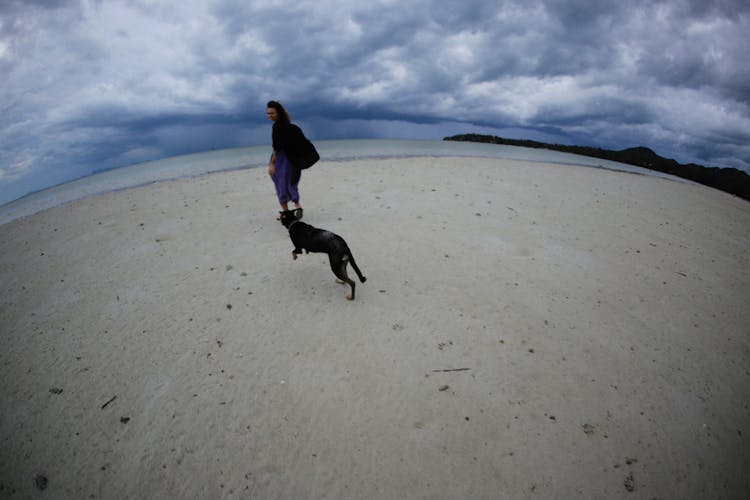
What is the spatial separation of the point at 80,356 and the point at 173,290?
49.9 inches

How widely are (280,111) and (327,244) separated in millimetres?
3153

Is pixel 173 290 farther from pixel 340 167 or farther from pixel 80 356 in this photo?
pixel 340 167

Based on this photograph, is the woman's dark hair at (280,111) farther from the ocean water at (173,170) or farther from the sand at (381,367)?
the ocean water at (173,170)

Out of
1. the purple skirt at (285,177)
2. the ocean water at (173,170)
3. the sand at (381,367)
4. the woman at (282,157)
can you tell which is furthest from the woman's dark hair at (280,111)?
the ocean water at (173,170)

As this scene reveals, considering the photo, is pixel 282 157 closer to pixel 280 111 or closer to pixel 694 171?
pixel 280 111

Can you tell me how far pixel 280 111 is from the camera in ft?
18.4

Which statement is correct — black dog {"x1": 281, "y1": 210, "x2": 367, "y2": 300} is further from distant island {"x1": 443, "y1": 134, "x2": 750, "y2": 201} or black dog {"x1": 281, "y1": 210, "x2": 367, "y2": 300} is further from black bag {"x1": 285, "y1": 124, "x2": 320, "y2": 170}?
distant island {"x1": 443, "y1": 134, "x2": 750, "y2": 201}

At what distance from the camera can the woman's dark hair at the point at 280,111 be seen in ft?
18.1

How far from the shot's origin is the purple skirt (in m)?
6.02

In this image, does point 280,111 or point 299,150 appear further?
point 299,150

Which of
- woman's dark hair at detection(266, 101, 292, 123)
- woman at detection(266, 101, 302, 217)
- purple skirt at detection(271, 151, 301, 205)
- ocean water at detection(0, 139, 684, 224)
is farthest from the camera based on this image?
ocean water at detection(0, 139, 684, 224)

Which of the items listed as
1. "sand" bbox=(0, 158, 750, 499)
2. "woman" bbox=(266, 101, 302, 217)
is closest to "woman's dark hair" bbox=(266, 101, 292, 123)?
"woman" bbox=(266, 101, 302, 217)

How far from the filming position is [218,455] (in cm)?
247

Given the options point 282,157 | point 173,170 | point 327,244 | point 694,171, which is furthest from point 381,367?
point 694,171
